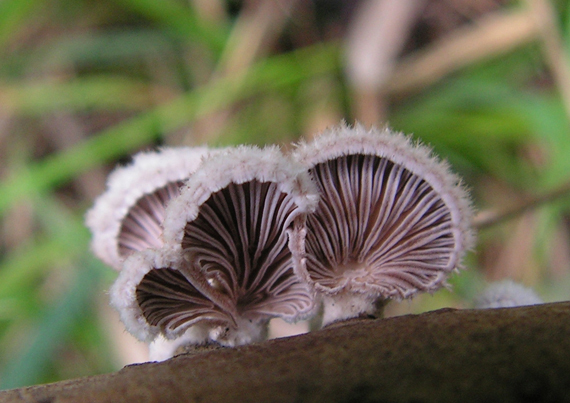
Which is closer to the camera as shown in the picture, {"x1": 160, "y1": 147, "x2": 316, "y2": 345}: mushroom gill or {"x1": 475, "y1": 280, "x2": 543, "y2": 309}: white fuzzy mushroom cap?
{"x1": 160, "y1": 147, "x2": 316, "y2": 345}: mushroom gill

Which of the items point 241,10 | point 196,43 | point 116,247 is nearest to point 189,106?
point 196,43

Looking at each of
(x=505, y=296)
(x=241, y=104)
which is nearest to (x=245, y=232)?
(x=505, y=296)

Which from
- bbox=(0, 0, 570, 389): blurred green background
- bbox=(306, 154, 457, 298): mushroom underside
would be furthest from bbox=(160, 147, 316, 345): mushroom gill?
bbox=(0, 0, 570, 389): blurred green background

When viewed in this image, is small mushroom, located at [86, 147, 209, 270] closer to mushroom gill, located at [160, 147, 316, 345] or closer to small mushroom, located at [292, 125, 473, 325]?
mushroom gill, located at [160, 147, 316, 345]

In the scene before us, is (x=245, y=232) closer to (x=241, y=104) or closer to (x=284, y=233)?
(x=284, y=233)

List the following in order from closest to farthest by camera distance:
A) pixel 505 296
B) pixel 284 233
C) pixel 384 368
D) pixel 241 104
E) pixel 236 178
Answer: pixel 384 368 < pixel 236 178 < pixel 284 233 < pixel 505 296 < pixel 241 104

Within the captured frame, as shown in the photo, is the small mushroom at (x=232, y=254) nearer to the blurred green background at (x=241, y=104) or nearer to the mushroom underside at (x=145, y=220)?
the mushroom underside at (x=145, y=220)

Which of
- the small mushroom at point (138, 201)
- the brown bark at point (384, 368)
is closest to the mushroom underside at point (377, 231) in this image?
the brown bark at point (384, 368)
